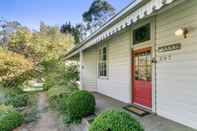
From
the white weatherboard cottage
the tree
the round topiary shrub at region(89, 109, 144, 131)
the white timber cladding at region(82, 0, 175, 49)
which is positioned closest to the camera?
the round topiary shrub at region(89, 109, 144, 131)

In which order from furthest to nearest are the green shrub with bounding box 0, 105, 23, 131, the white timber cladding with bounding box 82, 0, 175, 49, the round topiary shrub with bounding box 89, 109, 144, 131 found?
the green shrub with bounding box 0, 105, 23, 131
the white timber cladding with bounding box 82, 0, 175, 49
the round topiary shrub with bounding box 89, 109, 144, 131

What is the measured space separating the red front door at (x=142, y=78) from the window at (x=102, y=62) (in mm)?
3100

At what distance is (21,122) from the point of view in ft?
19.2

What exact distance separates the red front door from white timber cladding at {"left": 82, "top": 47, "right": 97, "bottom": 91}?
487 cm

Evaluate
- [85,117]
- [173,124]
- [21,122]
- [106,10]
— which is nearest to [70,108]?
[85,117]

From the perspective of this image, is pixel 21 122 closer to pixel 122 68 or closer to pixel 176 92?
pixel 122 68

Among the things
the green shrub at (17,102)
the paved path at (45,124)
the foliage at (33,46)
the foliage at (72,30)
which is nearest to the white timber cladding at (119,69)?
the paved path at (45,124)

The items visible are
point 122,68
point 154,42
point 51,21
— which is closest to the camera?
point 154,42

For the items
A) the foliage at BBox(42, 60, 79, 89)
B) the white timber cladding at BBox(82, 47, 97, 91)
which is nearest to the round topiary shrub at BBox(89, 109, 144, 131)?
the white timber cladding at BBox(82, 47, 97, 91)

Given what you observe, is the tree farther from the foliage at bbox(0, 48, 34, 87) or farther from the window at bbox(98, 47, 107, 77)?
the window at bbox(98, 47, 107, 77)

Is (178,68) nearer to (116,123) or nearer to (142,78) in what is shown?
(142,78)

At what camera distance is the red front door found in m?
5.57

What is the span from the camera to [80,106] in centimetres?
540

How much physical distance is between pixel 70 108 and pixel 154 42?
3290 mm
